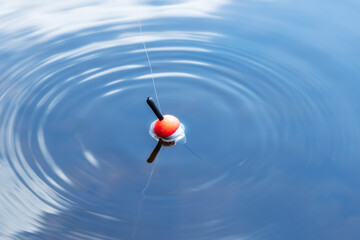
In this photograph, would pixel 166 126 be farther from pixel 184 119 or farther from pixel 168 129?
pixel 184 119

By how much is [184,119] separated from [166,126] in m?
0.23

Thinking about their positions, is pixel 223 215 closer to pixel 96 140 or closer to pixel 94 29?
pixel 96 140

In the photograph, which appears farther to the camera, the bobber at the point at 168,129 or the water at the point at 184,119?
the bobber at the point at 168,129

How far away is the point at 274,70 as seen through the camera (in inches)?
113

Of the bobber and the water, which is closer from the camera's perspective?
the water

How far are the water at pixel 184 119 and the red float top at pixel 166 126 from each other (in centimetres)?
9

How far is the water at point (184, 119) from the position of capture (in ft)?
6.88

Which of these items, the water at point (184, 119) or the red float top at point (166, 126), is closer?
the water at point (184, 119)

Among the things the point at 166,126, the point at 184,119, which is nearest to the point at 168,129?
the point at 166,126

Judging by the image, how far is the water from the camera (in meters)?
2.10

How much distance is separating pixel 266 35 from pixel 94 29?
4.09ft

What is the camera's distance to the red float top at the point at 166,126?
234cm

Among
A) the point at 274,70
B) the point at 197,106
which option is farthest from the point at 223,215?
the point at 274,70

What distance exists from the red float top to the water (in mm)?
92
